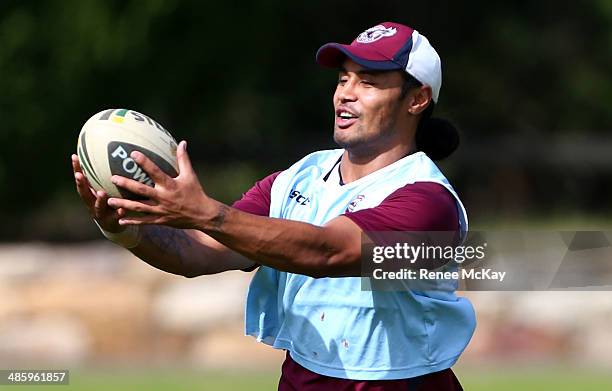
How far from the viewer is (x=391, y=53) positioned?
4.83 meters

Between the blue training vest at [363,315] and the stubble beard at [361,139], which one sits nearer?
the blue training vest at [363,315]

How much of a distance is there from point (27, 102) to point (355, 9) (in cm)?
804

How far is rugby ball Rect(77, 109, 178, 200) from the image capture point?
450cm

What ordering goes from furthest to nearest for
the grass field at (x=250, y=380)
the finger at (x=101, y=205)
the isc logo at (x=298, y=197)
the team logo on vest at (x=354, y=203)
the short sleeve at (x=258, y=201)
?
the grass field at (x=250, y=380) → the short sleeve at (x=258, y=201) → the isc logo at (x=298, y=197) → the team logo on vest at (x=354, y=203) → the finger at (x=101, y=205)

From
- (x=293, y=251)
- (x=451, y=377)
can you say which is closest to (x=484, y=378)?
(x=451, y=377)

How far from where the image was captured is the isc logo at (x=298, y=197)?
488 cm

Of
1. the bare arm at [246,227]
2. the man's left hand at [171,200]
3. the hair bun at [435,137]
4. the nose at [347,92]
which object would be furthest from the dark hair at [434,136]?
the man's left hand at [171,200]

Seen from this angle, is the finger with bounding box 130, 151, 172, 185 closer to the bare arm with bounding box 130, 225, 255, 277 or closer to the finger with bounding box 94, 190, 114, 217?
the finger with bounding box 94, 190, 114, 217

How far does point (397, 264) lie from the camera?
4570 millimetres

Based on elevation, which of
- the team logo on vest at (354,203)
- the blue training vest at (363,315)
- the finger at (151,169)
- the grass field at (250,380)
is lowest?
the grass field at (250,380)

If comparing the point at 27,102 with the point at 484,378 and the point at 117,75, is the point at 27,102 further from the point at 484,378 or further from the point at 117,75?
the point at 484,378

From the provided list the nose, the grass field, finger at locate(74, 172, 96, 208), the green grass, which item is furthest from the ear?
the green grass

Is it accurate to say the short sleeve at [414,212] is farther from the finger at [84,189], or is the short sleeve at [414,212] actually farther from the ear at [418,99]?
the finger at [84,189]

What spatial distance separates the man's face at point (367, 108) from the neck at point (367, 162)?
0.13ft
